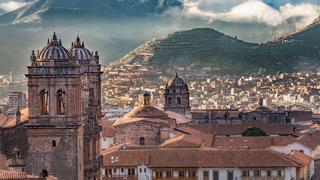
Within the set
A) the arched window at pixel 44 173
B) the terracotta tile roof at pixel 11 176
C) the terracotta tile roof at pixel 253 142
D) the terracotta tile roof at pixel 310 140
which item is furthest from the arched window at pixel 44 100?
the terracotta tile roof at pixel 310 140

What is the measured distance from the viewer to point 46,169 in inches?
2197

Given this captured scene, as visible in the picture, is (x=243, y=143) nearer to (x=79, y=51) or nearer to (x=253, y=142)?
(x=253, y=142)

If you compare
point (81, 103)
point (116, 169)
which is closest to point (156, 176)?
point (116, 169)

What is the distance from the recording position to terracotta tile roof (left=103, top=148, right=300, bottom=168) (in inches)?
3366

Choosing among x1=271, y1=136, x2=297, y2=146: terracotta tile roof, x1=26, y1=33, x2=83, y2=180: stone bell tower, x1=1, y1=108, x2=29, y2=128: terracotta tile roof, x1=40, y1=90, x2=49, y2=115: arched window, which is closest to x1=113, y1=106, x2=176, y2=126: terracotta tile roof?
x1=271, y1=136, x2=297, y2=146: terracotta tile roof

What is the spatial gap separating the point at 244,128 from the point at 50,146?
65.2 m

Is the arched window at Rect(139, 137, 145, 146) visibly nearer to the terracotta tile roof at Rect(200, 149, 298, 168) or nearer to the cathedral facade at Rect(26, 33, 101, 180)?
the terracotta tile roof at Rect(200, 149, 298, 168)

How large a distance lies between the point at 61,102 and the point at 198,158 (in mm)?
31110

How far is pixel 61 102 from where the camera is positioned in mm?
56219

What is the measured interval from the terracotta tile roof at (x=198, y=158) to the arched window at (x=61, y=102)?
28.5 metres

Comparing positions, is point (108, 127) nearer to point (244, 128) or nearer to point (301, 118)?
point (244, 128)

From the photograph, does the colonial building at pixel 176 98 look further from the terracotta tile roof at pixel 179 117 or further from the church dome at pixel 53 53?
the church dome at pixel 53 53

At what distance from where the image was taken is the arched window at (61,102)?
55906 mm

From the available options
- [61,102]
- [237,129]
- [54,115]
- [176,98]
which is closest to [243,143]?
[237,129]
